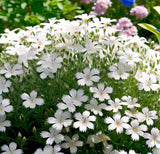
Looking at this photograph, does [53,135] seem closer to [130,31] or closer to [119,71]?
[119,71]

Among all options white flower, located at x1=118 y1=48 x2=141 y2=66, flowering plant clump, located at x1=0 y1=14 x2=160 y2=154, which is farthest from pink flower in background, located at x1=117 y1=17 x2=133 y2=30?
white flower, located at x1=118 y1=48 x2=141 y2=66

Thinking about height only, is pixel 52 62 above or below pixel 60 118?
above

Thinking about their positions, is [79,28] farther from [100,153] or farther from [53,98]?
[100,153]

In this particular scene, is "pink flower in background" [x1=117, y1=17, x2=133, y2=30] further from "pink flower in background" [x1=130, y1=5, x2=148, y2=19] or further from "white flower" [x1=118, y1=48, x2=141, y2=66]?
"white flower" [x1=118, y1=48, x2=141, y2=66]

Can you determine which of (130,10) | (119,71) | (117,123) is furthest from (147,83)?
(130,10)

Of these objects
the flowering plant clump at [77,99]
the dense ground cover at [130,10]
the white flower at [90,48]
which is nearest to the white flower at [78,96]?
the flowering plant clump at [77,99]

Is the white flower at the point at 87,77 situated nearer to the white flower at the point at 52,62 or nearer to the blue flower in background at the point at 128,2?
the white flower at the point at 52,62

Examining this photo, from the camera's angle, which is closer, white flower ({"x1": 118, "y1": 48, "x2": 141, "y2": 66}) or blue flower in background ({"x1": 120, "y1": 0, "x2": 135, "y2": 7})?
white flower ({"x1": 118, "y1": 48, "x2": 141, "y2": 66})

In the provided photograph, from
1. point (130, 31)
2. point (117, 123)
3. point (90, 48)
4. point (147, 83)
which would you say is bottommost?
point (130, 31)
